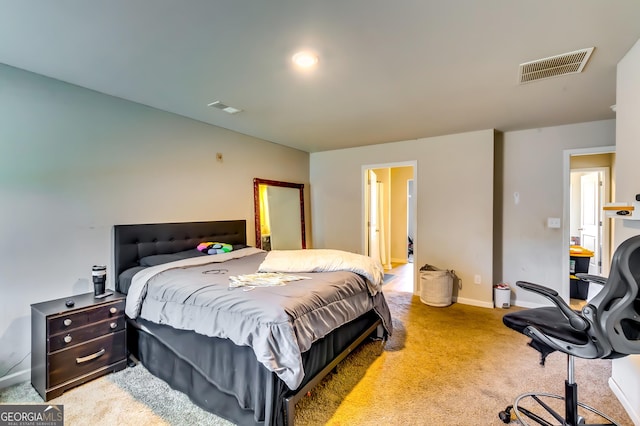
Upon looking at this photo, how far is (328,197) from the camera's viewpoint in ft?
17.6

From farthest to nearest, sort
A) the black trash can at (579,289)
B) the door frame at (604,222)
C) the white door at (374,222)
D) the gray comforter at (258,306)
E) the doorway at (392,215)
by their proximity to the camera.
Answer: the doorway at (392,215) → the white door at (374,222) → the door frame at (604,222) → the black trash can at (579,289) → the gray comforter at (258,306)

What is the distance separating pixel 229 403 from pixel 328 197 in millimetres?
3897

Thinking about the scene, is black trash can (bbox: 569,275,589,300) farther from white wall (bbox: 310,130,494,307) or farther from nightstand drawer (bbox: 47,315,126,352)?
nightstand drawer (bbox: 47,315,126,352)

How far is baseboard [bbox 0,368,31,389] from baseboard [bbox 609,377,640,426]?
165 inches

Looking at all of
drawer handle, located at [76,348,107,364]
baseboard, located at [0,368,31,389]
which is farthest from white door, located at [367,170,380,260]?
baseboard, located at [0,368,31,389]

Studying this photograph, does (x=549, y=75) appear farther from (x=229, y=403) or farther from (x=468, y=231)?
(x=229, y=403)

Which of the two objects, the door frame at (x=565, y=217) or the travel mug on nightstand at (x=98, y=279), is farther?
the door frame at (x=565, y=217)

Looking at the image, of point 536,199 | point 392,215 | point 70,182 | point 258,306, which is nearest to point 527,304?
point 536,199

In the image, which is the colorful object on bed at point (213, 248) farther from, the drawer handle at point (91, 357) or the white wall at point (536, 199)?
the white wall at point (536, 199)

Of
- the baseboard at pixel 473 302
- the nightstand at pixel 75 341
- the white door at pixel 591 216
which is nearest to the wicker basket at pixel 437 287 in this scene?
the baseboard at pixel 473 302

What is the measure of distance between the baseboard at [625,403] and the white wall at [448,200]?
1.88 meters

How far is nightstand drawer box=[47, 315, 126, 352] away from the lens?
2.08 meters

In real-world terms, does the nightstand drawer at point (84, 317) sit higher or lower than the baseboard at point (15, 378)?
higher

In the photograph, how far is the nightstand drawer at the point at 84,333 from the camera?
6.81ft
